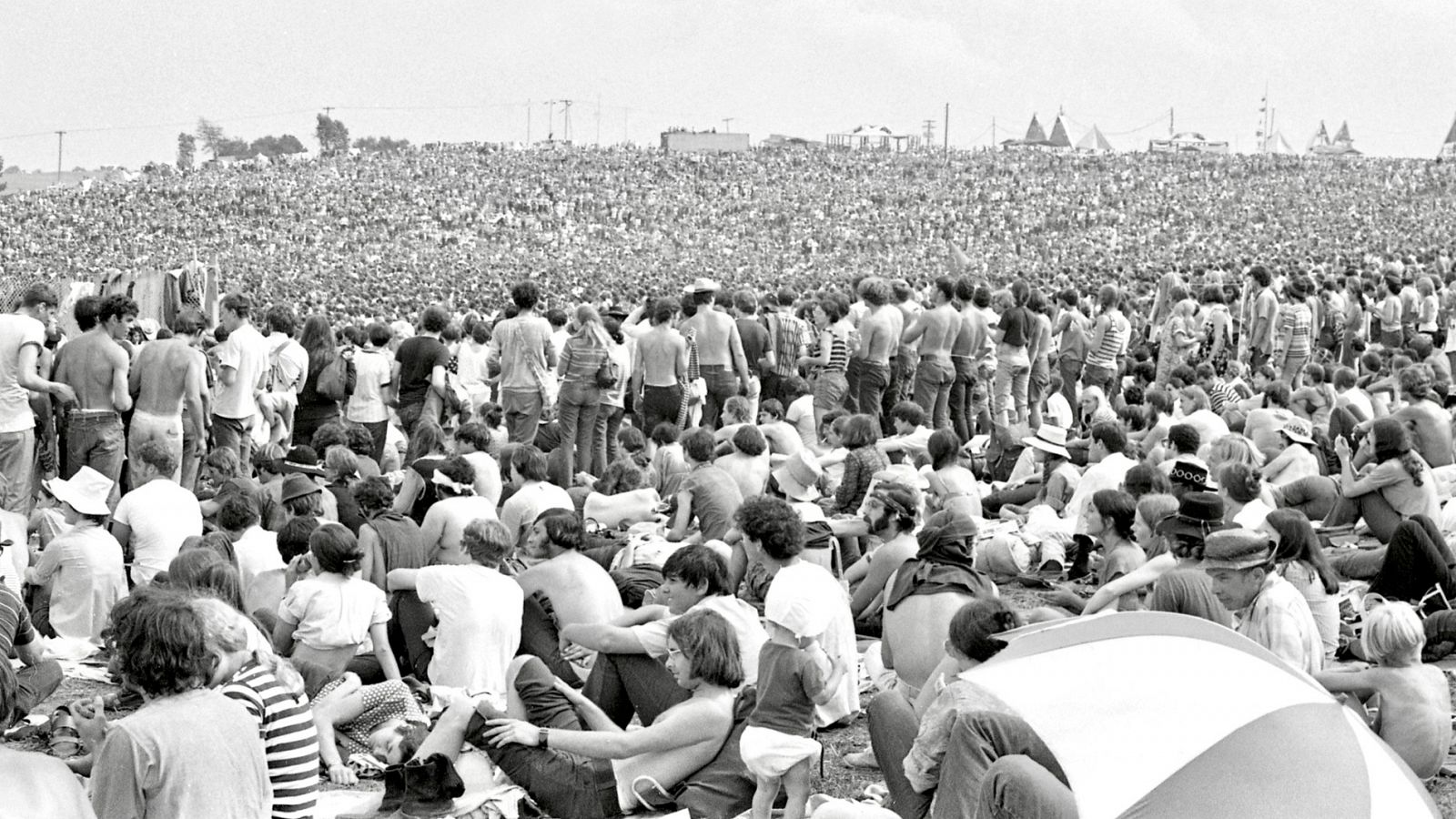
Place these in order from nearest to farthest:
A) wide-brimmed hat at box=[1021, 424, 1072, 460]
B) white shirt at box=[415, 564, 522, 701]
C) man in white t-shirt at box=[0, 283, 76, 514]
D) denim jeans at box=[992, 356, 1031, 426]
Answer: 1. white shirt at box=[415, 564, 522, 701]
2. man in white t-shirt at box=[0, 283, 76, 514]
3. wide-brimmed hat at box=[1021, 424, 1072, 460]
4. denim jeans at box=[992, 356, 1031, 426]

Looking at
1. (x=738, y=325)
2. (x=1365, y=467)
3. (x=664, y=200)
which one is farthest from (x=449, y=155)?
(x=1365, y=467)

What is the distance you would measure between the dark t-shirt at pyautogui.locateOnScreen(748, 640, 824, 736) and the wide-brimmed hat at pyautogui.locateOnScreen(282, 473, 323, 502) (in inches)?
129

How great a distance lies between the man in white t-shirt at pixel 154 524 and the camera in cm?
748

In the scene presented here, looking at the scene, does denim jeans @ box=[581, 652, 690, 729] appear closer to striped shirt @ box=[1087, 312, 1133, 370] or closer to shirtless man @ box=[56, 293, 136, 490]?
shirtless man @ box=[56, 293, 136, 490]

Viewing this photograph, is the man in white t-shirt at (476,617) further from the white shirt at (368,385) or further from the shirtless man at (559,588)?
the white shirt at (368,385)

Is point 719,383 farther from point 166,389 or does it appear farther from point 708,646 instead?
point 708,646

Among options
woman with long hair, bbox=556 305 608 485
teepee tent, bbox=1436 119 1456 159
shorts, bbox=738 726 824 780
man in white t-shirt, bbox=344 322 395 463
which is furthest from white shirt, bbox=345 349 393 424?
teepee tent, bbox=1436 119 1456 159

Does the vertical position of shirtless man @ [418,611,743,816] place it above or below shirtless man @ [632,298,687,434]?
below

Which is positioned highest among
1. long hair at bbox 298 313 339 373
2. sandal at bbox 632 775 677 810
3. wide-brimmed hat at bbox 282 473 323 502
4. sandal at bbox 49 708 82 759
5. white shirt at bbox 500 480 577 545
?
long hair at bbox 298 313 339 373

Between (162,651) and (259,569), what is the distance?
3.21 meters

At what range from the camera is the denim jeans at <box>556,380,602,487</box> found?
11.2m

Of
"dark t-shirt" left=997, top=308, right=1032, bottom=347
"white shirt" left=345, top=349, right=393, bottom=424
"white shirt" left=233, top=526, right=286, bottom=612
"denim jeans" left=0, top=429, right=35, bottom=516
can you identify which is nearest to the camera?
"white shirt" left=233, top=526, right=286, bottom=612

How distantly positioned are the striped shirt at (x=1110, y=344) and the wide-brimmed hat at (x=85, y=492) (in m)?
8.83

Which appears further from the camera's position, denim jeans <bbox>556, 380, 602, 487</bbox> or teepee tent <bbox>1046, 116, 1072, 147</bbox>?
teepee tent <bbox>1046, 116, 1072, 147</bbox>
